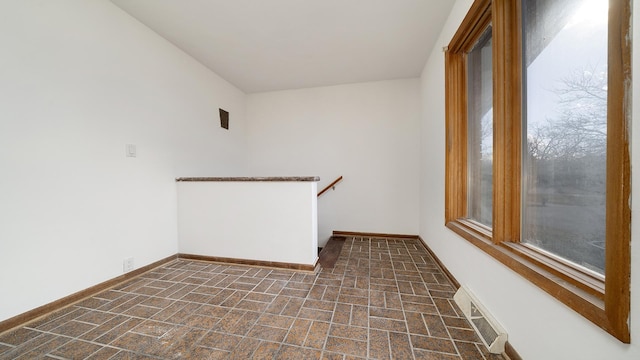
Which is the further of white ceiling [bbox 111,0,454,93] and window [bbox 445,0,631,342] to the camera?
white ceiling [bbox 111,0,454,93]

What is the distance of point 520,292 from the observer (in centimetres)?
112

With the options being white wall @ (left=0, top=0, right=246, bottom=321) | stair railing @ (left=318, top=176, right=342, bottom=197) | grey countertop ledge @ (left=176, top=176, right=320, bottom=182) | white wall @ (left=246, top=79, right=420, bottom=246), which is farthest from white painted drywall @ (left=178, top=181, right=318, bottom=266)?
white wall @ (left=246, top=79, right=420, bottom=246)

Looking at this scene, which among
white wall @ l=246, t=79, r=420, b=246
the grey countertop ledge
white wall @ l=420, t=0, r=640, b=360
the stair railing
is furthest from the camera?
the stair railing

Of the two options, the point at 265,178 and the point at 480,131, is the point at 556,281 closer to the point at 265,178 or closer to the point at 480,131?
the point at 480,131

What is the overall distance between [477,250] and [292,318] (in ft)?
4.76

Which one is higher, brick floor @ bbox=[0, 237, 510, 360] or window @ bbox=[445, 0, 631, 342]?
window @ bbox=[445, 0, 631, 342]

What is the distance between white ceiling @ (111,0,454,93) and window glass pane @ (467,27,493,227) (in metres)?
0.68

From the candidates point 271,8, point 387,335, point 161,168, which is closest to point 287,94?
point 271,8

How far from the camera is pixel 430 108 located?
2875 millimetres

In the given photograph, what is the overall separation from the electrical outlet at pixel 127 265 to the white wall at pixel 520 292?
3133 mm

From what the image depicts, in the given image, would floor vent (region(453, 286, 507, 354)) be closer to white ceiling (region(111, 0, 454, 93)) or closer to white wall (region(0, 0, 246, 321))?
white ceiling (region(111, 0, 454, 93))

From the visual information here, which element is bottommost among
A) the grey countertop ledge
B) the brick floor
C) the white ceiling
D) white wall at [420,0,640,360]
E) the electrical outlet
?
the brick floor

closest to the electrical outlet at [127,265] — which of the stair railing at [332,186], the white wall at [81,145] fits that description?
the white wall at [81,145]

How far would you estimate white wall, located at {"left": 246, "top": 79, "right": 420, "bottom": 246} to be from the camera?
11.8 ft
